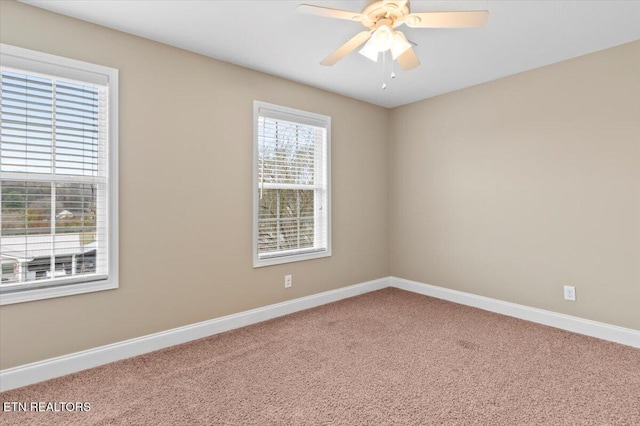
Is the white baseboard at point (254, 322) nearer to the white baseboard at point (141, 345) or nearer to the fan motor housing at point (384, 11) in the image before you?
the white baseboard at point (141, 345)

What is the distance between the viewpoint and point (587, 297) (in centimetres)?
293

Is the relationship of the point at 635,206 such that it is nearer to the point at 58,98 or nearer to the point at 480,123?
the point at 480,123

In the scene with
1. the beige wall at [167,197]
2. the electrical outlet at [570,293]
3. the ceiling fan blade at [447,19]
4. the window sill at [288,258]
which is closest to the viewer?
the ceiling fan blade at [447,19]

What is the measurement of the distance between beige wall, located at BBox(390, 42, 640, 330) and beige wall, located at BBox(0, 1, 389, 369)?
5.31ft

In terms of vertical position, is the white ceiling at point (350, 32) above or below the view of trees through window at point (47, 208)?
above

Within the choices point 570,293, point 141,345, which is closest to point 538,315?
point 570,293

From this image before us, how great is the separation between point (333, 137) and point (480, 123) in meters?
1.62

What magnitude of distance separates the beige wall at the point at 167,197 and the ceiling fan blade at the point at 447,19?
181cm

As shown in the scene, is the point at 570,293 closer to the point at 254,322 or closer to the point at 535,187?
the point at 535,187

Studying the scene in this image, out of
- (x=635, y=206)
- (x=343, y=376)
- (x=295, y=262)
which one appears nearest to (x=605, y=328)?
(x=635, y=206)

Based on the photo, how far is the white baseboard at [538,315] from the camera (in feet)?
8.98

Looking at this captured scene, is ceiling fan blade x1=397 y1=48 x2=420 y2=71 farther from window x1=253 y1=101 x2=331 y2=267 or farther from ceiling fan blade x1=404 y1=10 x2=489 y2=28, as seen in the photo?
window x1=253 y1=101 x2=331 y2=267

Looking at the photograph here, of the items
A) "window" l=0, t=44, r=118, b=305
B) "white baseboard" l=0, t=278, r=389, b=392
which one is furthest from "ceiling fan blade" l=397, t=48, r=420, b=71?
"white baseboard" l=0, t=278, r=389, b=392

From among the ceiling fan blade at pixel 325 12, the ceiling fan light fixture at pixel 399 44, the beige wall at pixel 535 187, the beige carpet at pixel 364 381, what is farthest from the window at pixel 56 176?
the beige wall at pixel 535 187
